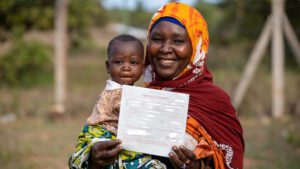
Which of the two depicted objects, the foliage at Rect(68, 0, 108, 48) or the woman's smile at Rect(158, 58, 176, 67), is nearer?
the woman's smile at Rect(158, 58, 176, 67)

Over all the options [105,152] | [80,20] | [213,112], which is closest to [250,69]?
[80,20]

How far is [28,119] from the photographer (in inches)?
425

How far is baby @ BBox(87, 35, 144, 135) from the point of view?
7.58 feet

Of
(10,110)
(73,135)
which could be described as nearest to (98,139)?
(73,135)

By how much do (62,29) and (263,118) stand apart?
4428mm

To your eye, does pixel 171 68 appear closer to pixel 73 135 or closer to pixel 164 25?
pixel 164 25

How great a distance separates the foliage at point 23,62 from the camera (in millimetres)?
14852

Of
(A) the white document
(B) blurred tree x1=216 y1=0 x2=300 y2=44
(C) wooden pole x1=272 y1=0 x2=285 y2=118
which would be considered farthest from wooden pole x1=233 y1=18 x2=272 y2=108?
(A) the white document

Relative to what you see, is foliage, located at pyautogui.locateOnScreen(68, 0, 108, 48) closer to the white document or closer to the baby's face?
the baby's face

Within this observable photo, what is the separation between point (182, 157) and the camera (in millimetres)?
2160

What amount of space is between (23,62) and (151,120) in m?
13.8

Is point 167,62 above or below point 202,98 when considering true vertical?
above

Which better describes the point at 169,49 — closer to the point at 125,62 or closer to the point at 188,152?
the point at 125,62

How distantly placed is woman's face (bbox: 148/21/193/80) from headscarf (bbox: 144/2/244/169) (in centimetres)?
4
